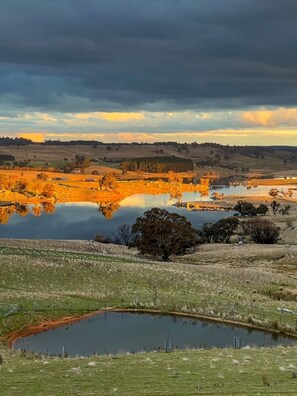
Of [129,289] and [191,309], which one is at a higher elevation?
[191,309]

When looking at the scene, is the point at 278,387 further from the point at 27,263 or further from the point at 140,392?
the point at 27,263

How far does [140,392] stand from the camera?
47.2 feet

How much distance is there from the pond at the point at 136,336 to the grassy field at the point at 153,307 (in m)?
1.30

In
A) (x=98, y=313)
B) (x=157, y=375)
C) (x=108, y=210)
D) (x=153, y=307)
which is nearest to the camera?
(x=157, y=375)

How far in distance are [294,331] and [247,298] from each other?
9.04m

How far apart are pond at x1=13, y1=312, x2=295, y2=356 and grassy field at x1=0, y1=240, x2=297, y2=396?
1.30 m

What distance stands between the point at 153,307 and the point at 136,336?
5.27 meters

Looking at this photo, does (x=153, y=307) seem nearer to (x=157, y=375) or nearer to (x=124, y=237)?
(x=157, y=375)

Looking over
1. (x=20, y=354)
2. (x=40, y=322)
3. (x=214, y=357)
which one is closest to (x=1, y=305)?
(x=40, y=322)

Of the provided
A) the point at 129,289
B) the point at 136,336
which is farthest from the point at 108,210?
the point at 136,336

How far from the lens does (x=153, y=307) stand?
3272cm

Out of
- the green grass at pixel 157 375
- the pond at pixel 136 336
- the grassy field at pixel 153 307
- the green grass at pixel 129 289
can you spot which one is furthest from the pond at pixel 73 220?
the green grass at pixel 157 375

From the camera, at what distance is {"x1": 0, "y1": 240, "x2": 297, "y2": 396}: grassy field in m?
15.2

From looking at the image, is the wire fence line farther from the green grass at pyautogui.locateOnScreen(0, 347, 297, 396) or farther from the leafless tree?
the leafless tree
